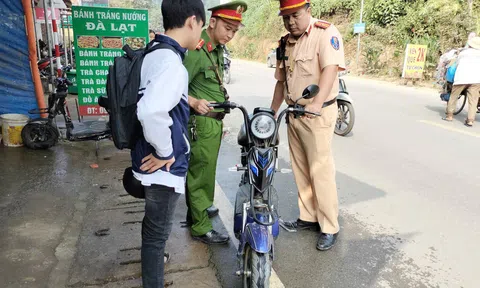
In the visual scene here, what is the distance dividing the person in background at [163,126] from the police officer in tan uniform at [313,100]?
3.37 ft

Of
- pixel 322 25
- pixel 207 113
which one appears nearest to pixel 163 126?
pixel 207 113

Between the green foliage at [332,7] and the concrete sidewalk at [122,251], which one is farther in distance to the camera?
the green foliage at [332,7]

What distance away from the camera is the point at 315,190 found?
10.1 feet

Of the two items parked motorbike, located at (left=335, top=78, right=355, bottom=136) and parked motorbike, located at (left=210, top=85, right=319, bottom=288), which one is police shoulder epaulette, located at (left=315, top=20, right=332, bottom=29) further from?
parked motorbike, located at (left=335, top=78, right=355, bottom=136)

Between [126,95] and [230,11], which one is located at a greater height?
[230,11]

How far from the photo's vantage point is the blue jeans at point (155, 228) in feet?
6.54

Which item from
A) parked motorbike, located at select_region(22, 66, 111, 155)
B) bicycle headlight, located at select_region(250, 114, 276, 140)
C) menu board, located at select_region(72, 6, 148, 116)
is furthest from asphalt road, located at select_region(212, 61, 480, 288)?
menu board, located at select_region(72, 6, 148, 116)

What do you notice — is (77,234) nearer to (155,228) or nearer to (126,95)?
(155,228)

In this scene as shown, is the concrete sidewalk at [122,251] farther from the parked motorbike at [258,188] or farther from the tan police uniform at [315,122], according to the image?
the tan police uniform at [315,122]

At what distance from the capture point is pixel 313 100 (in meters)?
2.79

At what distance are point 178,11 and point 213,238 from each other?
179 cm

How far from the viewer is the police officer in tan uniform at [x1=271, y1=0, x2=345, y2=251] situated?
2.75 m

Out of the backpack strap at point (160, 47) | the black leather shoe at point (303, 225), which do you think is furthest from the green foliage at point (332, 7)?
the backpack strap at point (160, 47)

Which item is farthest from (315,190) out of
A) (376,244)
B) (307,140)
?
(376,244)
